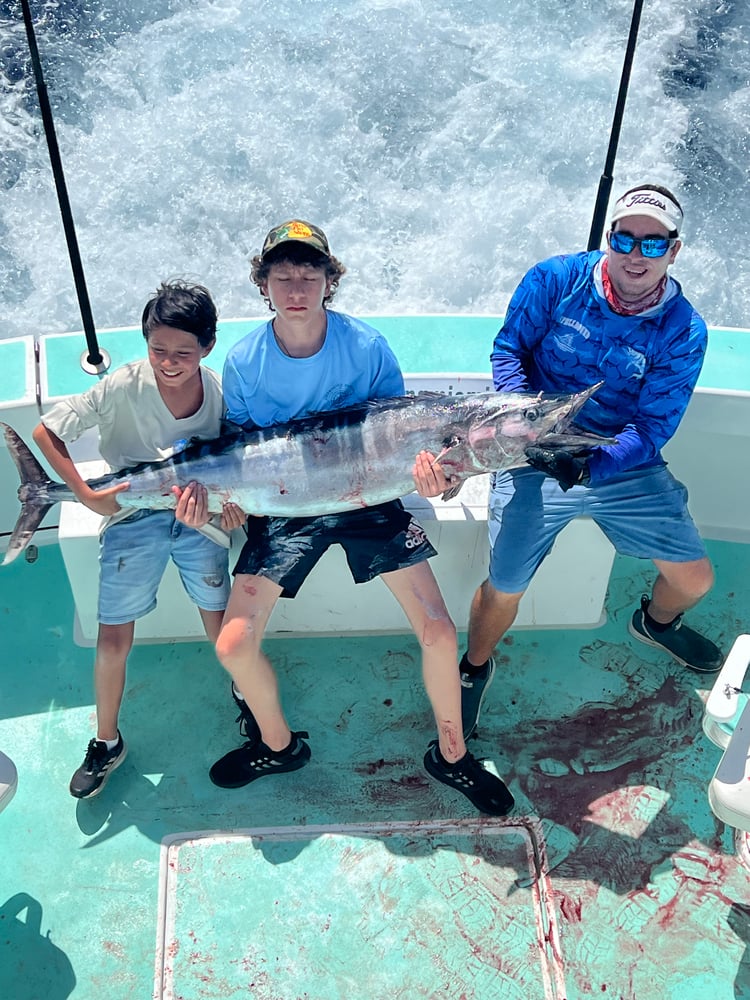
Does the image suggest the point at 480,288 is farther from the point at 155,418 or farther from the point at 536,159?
the point at 155,418

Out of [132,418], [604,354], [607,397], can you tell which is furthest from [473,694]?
[132,418]

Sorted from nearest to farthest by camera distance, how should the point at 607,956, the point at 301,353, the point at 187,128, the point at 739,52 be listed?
1. the point at 607,956
2. the point at 301,353
3. the point at 187,128
4. the point at 739,52

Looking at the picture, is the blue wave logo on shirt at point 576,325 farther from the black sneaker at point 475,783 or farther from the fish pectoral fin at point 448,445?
the black sneaker at point 475,783

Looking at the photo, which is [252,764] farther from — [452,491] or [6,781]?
[452,491]

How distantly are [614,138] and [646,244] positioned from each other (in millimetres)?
643

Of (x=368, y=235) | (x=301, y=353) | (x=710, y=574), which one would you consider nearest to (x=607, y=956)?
(x=710, y=574)

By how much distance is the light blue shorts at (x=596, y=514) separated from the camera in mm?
2502

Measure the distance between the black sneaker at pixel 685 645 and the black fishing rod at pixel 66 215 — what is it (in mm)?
2011

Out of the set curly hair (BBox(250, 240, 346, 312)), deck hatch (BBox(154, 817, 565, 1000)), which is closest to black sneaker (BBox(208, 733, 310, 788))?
deck hatch (BBox(154, 817, 565, 1000))

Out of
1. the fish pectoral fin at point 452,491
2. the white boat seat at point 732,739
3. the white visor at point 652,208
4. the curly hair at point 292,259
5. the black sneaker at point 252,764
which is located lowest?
the black sneaker at point 252,764

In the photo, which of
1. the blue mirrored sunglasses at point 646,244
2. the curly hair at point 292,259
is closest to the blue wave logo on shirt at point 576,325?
the blue mirrored sunglasses at point 646,244

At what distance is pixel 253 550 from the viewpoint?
2.38 meters

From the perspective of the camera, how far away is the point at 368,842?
2.32m

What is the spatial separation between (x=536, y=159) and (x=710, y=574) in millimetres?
5092
